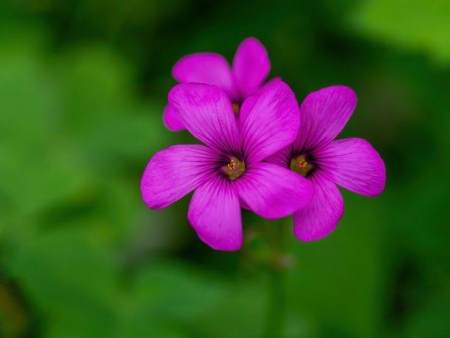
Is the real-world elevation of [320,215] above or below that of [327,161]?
below

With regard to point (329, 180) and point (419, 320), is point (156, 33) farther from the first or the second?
point (329, 180)

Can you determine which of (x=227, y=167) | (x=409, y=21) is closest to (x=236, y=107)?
(x=227, y=167)

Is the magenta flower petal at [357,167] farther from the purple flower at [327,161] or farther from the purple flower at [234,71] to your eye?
the purple flower at [234,71]

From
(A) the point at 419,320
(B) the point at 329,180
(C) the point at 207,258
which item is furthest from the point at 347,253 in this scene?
(B) the point at 329,180

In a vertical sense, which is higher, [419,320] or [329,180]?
[329,180]

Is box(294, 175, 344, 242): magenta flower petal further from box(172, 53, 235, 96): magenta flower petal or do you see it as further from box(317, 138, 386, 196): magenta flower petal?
box(172, 53, 235, 96): magenta flower petal

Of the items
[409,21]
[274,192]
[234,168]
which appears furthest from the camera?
[409,21]

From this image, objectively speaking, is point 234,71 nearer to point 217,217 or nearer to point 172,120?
point 172,120
